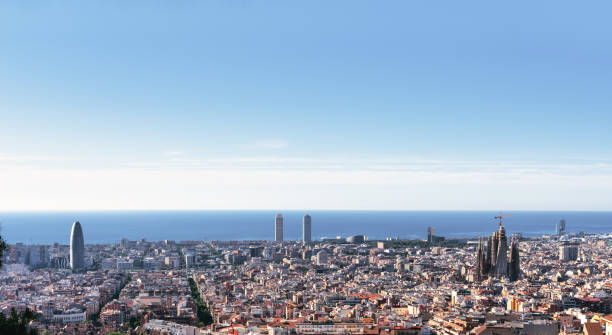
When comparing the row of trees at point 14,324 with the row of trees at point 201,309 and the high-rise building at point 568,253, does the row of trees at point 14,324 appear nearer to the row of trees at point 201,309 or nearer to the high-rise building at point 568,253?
the row of trees at point 201,309

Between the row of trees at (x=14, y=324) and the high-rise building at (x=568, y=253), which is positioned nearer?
the row of trees at (x=14, y=324)

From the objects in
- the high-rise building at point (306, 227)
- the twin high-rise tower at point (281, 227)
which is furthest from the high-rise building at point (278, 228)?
the high-rise building at point (306, 227)

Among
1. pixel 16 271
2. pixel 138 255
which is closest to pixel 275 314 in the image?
pixel 16 271

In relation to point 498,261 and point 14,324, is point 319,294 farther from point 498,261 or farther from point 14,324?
point 14,324

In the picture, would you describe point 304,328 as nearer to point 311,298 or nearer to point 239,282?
point 311,298

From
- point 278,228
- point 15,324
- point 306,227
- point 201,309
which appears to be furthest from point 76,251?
point 15,324

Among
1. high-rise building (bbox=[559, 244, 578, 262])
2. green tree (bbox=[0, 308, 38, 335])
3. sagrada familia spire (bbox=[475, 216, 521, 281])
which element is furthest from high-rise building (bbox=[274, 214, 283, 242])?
green tree (bbox=[0, 308, 38, 335])
